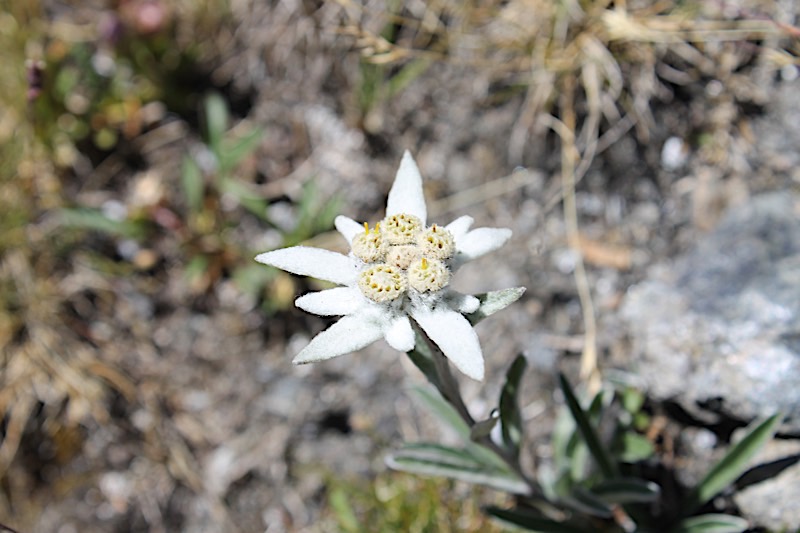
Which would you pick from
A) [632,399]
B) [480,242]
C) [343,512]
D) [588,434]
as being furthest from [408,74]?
[343,512]

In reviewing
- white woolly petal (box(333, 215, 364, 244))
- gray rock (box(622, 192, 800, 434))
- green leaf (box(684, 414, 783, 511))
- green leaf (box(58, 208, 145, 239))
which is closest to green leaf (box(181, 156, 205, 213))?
green leaf (box(58, 208, 145, 239))

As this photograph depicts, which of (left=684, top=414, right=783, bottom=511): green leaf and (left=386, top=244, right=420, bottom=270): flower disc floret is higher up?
(left=386, top=244, right=420, bottom=270): flower disc floret

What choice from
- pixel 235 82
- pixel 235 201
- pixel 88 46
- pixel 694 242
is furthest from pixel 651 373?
pixel 88 46

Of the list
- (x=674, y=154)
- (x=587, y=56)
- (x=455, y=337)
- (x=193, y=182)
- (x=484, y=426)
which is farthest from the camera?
(x=193, y=182)

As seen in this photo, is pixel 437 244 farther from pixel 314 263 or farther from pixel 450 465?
pixel 450 465

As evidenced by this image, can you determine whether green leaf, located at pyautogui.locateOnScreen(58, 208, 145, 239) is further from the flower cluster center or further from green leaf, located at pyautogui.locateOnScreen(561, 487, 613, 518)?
green leaf, located at pyautogui.locateOnScreen(561, 487, 613, 518)

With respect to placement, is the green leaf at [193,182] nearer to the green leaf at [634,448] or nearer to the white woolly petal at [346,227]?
the white woolly petal at [346,227]

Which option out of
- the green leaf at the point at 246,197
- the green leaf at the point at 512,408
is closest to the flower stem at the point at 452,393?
the green leaf at the point at 512,408
